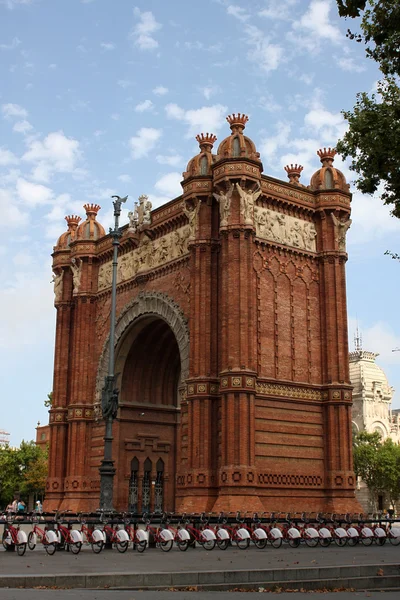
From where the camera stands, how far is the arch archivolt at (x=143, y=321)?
122ft

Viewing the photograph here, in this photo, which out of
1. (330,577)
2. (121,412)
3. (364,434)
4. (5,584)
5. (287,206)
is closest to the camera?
(5,584)

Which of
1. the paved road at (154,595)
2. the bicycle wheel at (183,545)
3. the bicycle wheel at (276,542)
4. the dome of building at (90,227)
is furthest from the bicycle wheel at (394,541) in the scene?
the dome of building at (90,227)

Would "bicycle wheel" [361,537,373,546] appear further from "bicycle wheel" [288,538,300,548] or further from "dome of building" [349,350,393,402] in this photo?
"dome of building" [349,350,393,402]

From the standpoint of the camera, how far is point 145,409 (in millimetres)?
43781

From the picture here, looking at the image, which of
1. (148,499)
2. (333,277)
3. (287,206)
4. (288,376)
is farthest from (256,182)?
(148,499)

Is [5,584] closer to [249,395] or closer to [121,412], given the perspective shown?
[249,395]

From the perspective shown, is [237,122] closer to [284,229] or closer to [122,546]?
[284,229]

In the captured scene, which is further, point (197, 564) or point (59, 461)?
point (59, 461)

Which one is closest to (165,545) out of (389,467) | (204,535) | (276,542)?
(204,535)

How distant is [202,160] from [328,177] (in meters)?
6.80

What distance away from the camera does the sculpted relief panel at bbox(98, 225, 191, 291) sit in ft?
128

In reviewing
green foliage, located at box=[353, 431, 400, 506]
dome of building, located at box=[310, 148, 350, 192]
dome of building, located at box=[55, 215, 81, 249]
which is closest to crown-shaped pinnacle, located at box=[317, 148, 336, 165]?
dome of building, located at box=[310, 148, 350, 192]

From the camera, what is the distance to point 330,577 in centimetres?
1580

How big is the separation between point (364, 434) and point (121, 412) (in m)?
39.1
